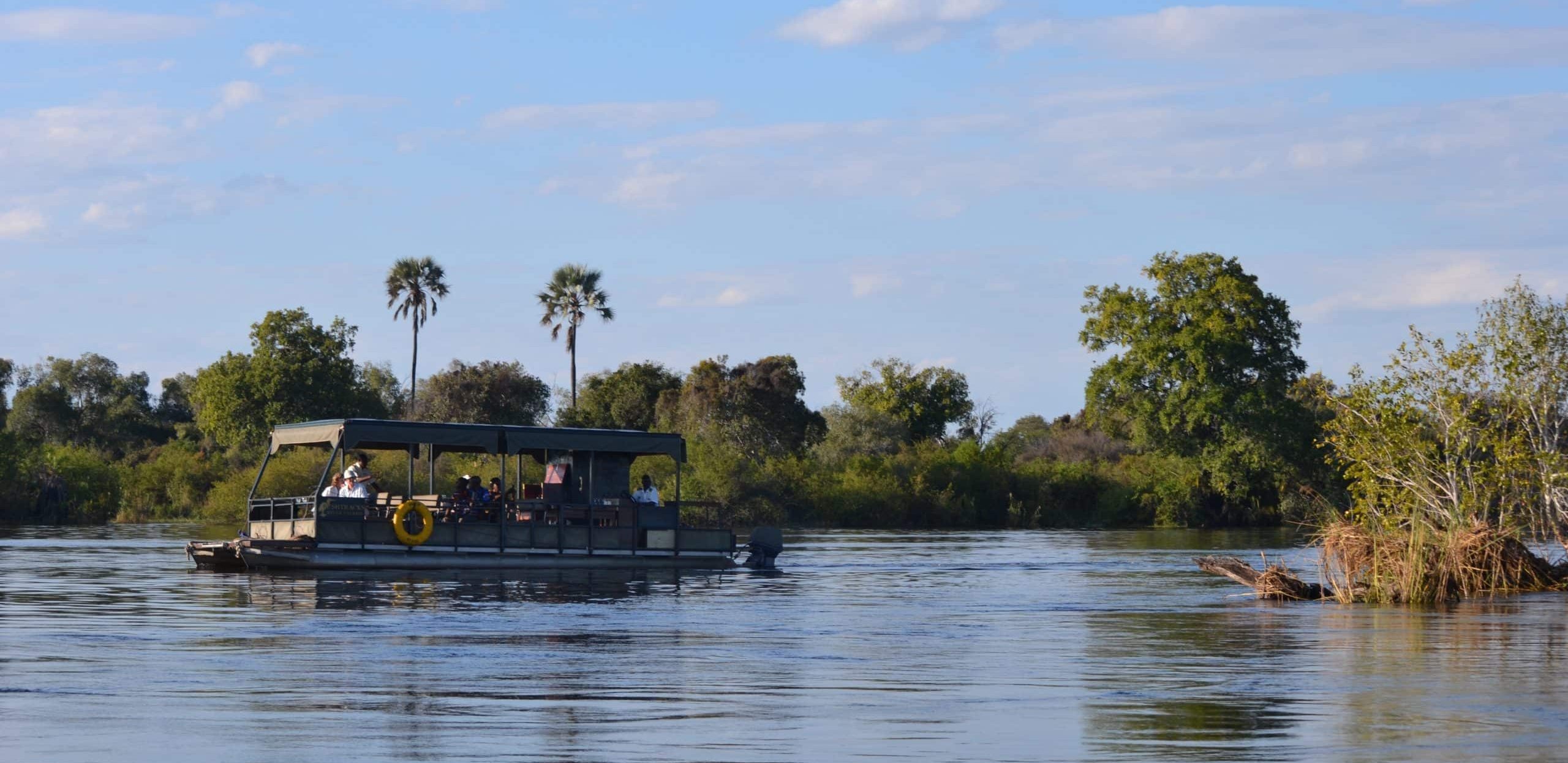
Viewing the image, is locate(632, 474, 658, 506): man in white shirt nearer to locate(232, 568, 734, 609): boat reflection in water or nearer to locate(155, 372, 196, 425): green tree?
locate(232, 568, 734, 609): boat reflection in water

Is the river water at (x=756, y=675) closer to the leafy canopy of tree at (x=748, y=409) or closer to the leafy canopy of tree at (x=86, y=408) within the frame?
the leafy canopy of tree at (x=748, y=409)

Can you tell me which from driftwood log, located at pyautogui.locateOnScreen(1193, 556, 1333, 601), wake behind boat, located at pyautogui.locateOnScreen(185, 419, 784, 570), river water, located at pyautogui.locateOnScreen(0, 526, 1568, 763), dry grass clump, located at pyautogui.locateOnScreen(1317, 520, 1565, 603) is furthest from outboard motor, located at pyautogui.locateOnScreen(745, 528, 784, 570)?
dry grass clump, located at pyautogui.locateOnScreen(1317, 520, 1565, 603)

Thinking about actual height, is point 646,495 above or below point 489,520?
above

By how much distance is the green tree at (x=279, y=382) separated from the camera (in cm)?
8869

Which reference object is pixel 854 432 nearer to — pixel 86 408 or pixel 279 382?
pixel 279 382

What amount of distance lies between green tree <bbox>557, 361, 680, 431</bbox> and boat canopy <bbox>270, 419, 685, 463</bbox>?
61677 millimetres

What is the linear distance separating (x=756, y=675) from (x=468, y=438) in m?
19.7

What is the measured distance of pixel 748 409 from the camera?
9544 cm

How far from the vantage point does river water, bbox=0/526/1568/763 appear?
10.9 metres

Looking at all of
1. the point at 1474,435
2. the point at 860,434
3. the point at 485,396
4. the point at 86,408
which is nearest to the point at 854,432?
the point at 860,434

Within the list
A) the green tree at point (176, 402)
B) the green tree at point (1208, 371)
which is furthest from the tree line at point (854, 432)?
the green tree at point (176, 402)

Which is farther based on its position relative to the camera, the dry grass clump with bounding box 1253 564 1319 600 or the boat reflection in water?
the dry grass clump with bounding box 1253 564 1319 600

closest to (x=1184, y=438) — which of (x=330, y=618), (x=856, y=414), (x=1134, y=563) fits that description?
(x=856, y=414)

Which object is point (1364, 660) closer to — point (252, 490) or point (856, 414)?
point (252, 490)
